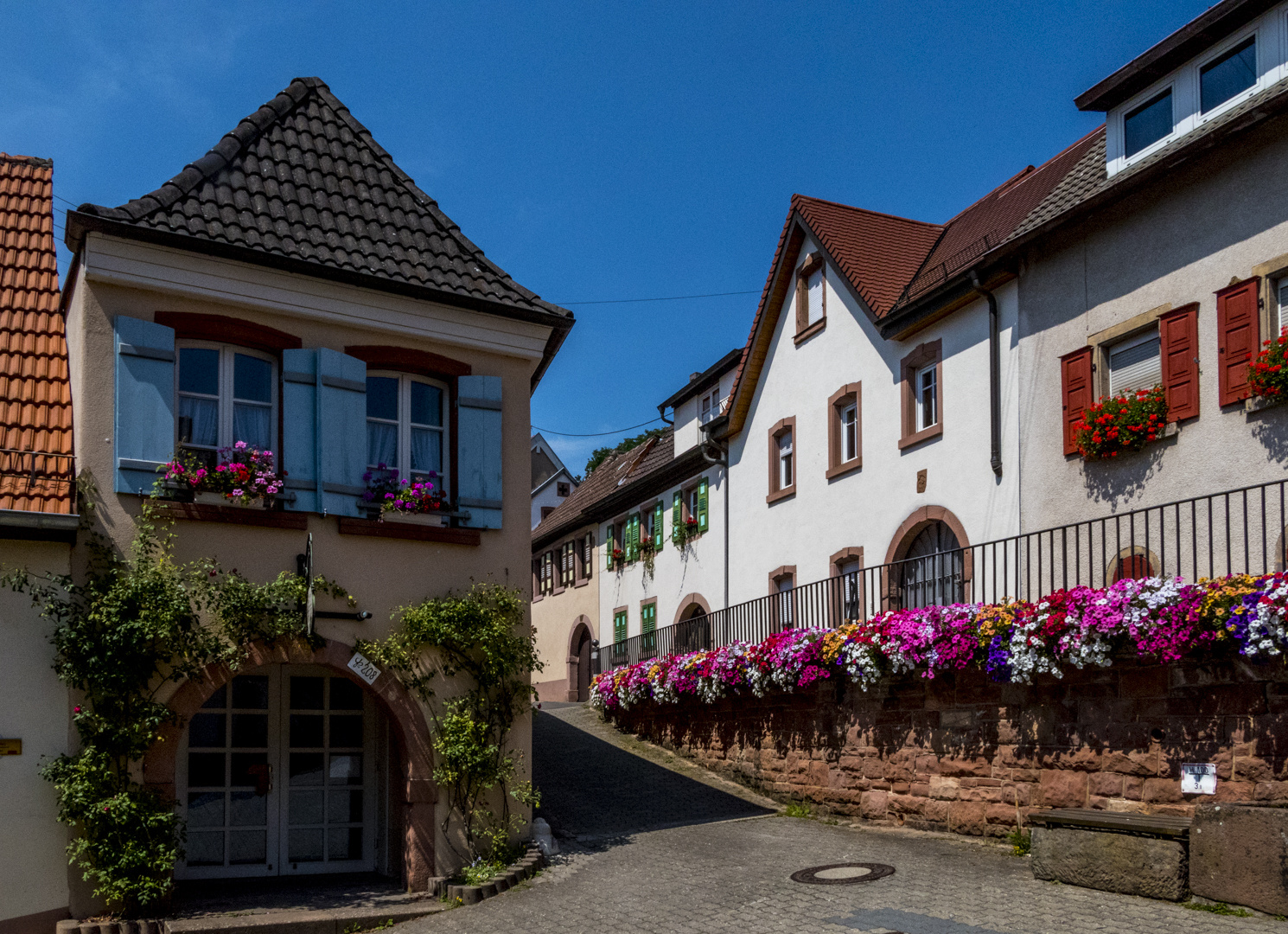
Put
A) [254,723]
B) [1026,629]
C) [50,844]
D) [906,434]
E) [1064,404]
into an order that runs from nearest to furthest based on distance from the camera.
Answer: [50,844]
[1026,629]
[254,723]
[1064,404]
[906,434]

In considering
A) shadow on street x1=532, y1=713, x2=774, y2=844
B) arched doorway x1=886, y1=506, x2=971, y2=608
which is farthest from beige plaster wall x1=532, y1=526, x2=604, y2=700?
arched doorway x1=886, y1=506, x2=971, y2=608

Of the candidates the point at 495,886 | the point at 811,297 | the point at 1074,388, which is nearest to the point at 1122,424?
the point at 1074,388

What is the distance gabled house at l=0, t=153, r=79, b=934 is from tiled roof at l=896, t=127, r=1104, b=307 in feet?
36.9

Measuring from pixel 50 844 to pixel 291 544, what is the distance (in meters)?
3.09

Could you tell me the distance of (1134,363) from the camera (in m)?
14.5

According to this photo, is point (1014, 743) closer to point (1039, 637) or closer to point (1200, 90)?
point (1039, 637)

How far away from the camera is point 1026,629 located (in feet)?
37.6

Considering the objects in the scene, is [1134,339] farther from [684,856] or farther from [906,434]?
[684,856]

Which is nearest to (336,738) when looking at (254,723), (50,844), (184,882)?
(254,723)

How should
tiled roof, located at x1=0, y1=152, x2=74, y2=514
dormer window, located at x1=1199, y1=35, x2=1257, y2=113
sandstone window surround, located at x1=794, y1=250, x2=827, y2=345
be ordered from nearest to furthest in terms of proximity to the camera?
tiled roof, located at x1=0, y1=152, x2=74, y2=514
dormer window, located at x1=1199, y1=35, x2=1257, y2=113
sandstone window surround, located at x1=794, y1=250, x2=827, y2=345

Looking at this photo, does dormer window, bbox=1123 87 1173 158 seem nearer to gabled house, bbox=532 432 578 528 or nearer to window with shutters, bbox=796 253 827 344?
window with shutters, bbox=796 253 827 344

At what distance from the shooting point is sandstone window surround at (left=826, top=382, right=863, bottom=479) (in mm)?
20141

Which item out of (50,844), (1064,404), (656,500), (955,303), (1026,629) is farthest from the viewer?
(656,500)

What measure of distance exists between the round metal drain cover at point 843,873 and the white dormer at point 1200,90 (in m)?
8.75
